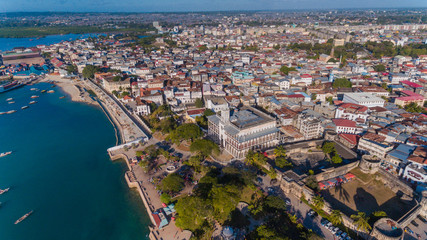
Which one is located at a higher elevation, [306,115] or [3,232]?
[306,115]

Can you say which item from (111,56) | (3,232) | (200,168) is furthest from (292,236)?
(111,56)

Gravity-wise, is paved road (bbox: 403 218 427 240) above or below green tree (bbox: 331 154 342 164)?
below

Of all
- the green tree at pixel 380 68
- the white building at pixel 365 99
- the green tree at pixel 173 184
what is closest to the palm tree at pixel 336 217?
the green tree at pixel 173 184

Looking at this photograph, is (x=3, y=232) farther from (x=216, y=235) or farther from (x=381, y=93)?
(x=381, y=93)

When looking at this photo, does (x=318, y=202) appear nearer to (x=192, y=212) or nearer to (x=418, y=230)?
(x=418, y=230)

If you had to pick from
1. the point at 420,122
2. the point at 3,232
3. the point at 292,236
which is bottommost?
the point at 3,232

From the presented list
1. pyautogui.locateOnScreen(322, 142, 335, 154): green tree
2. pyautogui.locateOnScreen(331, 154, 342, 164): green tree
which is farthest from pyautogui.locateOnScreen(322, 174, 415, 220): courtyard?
pyautogui.locateOnScreen(322, 142, 335, 154): green tree

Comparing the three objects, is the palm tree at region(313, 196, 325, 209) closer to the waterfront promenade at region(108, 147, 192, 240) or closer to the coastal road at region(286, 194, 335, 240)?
the coastal road at region(286, 194, 335, 240)
